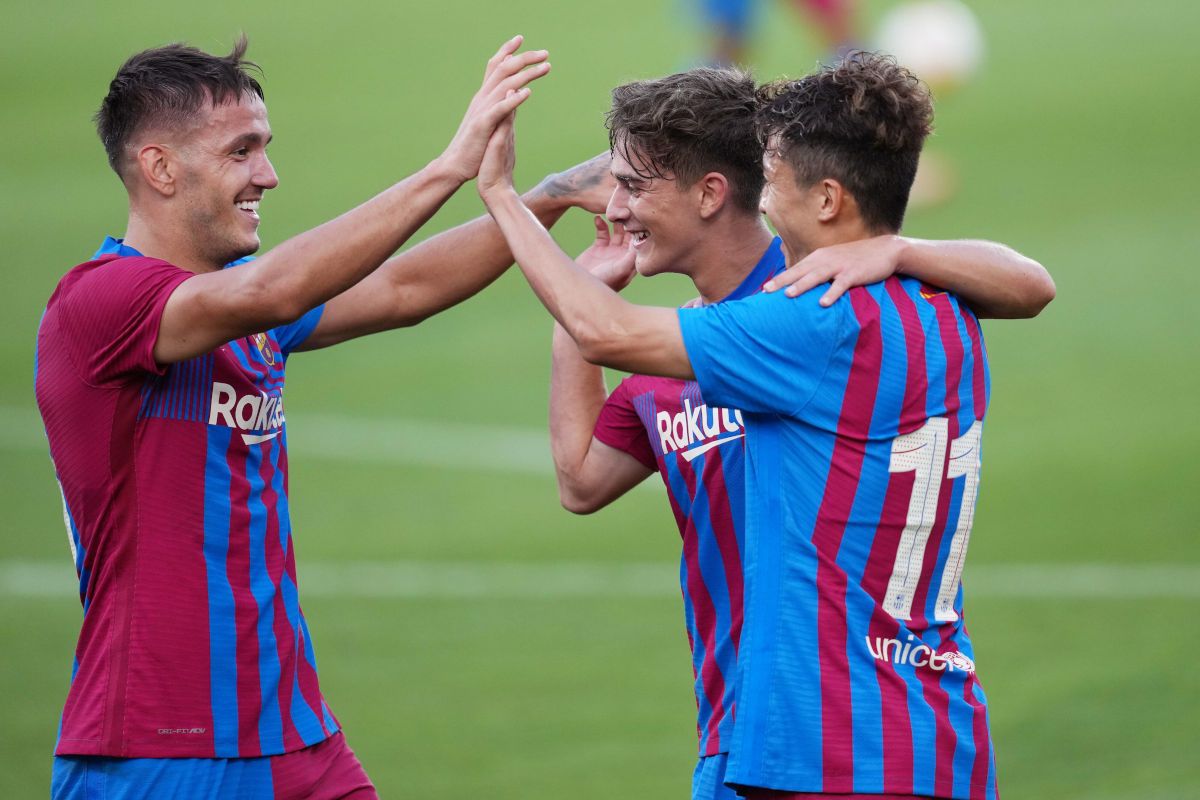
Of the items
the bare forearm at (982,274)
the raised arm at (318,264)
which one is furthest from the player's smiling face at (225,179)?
the bare forearm at (982,274)

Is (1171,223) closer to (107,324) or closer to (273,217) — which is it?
(273,217)

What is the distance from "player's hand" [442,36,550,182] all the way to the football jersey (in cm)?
79

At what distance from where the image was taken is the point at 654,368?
400cm

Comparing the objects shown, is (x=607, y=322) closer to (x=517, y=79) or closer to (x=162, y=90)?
(x=517, y=79)

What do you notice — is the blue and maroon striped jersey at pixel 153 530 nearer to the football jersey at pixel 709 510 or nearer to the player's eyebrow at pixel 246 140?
the player's eyebrow at pixel 246 140

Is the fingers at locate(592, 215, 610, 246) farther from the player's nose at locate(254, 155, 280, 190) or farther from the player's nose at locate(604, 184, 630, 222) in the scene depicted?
the player's nose at locate(254, 155, 280, 190)

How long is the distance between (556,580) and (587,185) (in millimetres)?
5511

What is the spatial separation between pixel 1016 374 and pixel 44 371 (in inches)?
399

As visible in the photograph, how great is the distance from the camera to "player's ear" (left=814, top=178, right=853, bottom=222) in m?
4.05

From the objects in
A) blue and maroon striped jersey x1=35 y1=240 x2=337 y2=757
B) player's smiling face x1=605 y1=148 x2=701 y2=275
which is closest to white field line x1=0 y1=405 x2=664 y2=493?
player's smiling face x1=605 y1=148 x2=701 y2=275

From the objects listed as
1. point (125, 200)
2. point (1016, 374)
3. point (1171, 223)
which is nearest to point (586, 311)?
point (1016, 374)

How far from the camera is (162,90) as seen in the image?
460cm

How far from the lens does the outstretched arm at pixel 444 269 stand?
4.95 m

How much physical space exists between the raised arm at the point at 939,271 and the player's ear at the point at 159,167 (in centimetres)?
155
